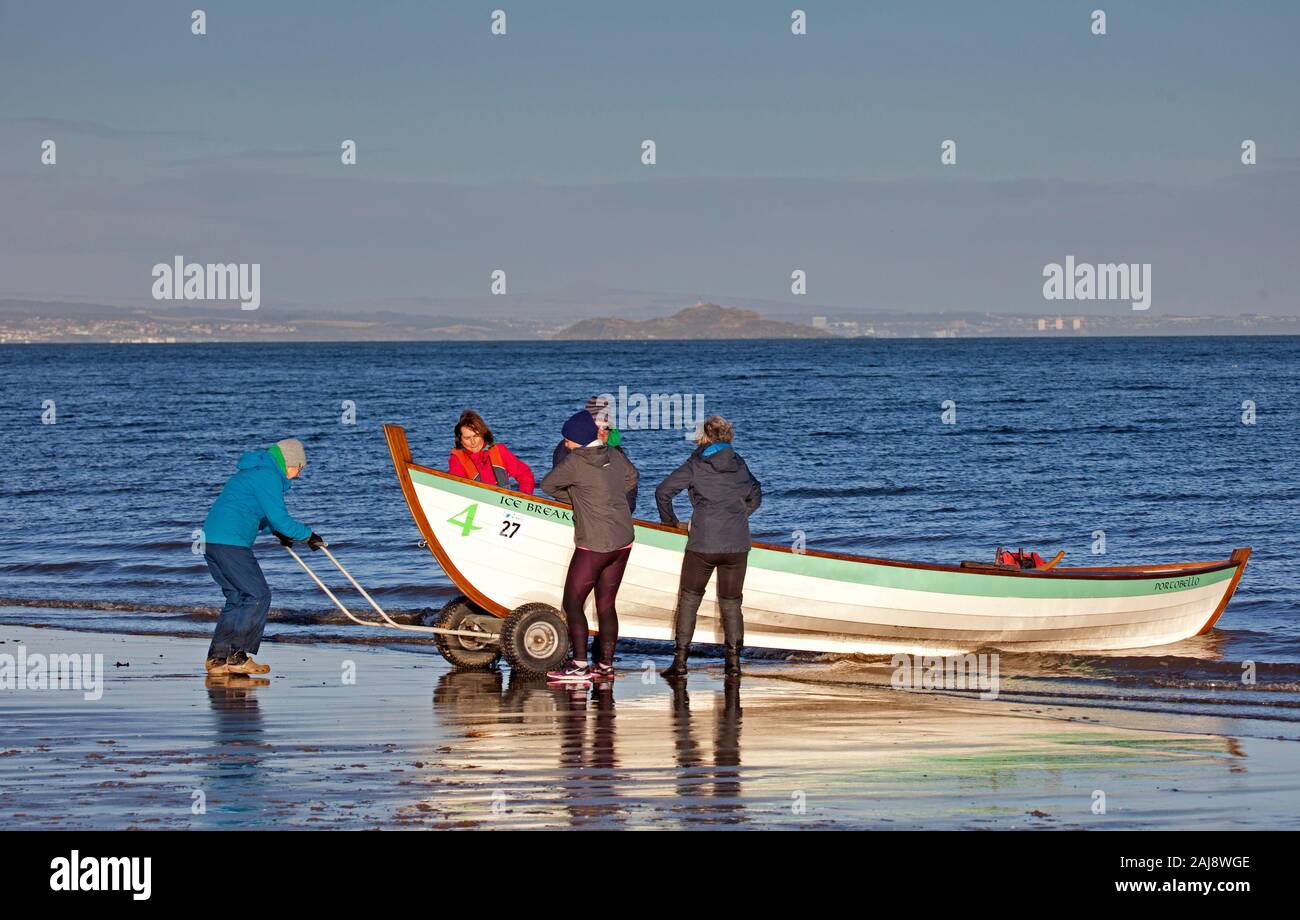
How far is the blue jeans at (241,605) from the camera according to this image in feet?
37.5

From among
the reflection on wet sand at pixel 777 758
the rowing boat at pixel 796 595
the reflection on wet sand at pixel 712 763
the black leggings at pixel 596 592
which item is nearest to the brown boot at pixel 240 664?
the reflection on wet sand at pixel 777 758

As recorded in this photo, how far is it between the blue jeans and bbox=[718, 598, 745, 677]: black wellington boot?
3.43m

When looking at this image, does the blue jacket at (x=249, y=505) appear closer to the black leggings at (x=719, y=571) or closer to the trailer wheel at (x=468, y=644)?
the trailer wheel at (x=468, y=644)

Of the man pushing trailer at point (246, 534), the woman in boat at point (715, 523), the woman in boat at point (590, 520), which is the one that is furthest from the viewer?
the woman in boat at point (715, 523)

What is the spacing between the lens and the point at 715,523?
11602 mm

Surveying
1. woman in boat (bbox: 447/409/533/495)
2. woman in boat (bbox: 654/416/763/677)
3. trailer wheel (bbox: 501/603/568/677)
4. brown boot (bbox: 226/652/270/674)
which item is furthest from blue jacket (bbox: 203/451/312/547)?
woman in boat (bbox: 654/416/763/677)

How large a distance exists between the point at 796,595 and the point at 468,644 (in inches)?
108

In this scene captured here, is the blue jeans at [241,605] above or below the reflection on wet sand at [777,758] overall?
above

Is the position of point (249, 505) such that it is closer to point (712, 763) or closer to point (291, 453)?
point (291, 453)

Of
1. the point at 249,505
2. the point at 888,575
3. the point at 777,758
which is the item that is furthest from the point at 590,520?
the point at 888,575

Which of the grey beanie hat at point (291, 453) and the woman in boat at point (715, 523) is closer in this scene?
the grey beanie hat at point (291, 453)

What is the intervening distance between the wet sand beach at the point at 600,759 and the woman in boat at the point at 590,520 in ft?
1.82
